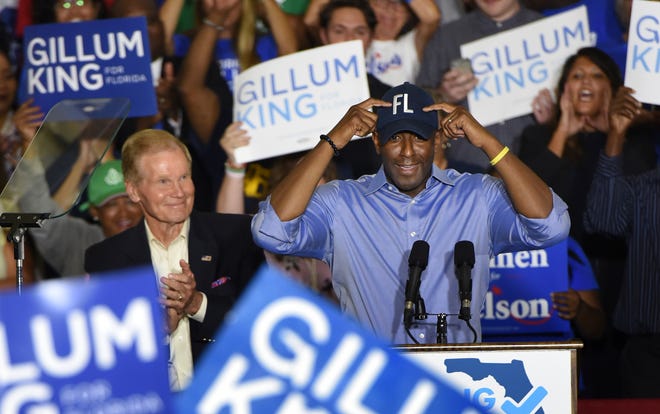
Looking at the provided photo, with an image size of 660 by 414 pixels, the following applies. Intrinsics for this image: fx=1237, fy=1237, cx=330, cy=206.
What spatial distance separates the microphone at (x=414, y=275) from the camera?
3.38 meters

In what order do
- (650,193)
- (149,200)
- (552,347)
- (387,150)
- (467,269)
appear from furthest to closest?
(650,193) → (149,200) → (387,150) → (467,269) → (552,347)

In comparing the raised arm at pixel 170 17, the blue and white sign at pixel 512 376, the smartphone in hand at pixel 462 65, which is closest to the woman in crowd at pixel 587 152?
the smartphone in hand at pixel 462 65

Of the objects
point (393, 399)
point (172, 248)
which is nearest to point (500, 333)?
point (172, 248)

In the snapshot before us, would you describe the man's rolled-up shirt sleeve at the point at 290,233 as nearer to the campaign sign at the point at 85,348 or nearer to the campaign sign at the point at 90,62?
the campaign sign at the point at 85,348

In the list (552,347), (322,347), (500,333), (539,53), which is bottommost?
(500,333)

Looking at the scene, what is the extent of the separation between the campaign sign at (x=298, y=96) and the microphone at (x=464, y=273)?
2377 millimetres

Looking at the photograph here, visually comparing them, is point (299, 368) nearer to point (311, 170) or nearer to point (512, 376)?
point (512, 376)

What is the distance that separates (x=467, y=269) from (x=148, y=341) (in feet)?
5.18

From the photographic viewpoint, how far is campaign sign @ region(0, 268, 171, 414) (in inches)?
78.3

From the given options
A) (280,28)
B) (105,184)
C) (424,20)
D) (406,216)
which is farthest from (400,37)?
(406,216)

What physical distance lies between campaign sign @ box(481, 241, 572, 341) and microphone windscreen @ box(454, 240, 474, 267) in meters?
2.39

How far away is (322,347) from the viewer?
200 centimetres

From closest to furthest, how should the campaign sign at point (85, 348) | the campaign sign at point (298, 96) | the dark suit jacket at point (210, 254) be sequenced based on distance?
the campaign sign at point (85, 348)
the dark suit jacket at point (210, 254)
the campaign sign at point (298, 96)

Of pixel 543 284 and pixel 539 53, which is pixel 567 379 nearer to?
pixel 543 284
